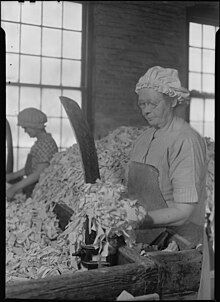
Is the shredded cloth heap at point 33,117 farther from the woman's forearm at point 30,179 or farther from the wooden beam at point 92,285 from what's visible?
the wooden beam at point 92,285

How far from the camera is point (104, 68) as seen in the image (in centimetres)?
201

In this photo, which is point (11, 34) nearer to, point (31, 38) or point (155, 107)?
point (31, 38)

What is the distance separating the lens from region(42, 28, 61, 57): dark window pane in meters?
1.98

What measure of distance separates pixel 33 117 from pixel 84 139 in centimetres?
24

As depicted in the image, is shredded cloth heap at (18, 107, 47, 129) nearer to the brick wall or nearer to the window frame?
the brick wall

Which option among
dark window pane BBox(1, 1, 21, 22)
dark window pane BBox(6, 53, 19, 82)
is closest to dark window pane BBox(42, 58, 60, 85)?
dark window pane BBox(6, 53, 19, 82)

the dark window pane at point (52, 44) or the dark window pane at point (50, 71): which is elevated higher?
the dark window pane at point (52, 44)

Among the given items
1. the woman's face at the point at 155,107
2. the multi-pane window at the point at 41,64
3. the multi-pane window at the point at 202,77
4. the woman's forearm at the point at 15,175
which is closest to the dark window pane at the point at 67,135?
the multi-pane window at the point at 41,64

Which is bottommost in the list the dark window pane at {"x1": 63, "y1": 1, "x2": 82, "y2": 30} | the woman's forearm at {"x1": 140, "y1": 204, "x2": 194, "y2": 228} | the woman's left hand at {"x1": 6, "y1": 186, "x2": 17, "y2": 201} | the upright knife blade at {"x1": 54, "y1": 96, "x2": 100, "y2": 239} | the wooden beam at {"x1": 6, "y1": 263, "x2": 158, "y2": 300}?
the wooden beam at {"x1": 6, "y1": 263, "x2": 158, "y2": 300}

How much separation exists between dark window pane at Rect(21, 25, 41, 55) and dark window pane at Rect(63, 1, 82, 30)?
129 mm

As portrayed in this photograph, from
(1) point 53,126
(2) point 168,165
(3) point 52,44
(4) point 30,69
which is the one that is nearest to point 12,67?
(4) point 30,69

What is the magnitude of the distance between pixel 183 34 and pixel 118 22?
0.30m

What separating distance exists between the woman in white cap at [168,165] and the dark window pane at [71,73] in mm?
271

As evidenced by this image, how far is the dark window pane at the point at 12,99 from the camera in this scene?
1963 mm
